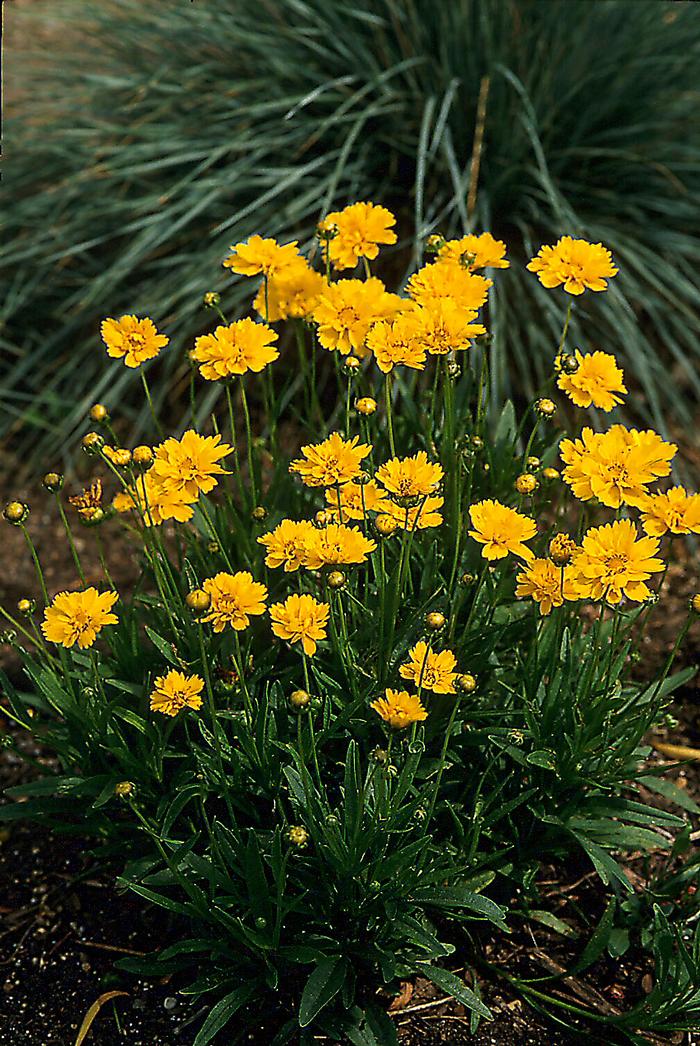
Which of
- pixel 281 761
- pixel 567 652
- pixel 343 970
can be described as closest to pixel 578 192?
pixel 567 652

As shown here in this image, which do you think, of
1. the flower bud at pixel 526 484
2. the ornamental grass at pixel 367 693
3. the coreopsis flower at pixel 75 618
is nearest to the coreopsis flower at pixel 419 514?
the ornamental grass at pixel 367 693

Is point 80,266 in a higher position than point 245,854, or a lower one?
higher

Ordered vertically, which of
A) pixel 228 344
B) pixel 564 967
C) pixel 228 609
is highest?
pixel 228 344

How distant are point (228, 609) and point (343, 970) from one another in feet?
1.81

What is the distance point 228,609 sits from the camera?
5.27 ft

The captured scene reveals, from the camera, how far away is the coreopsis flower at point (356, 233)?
1896 millimetres

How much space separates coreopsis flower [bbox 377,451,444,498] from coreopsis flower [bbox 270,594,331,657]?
7.6 inches

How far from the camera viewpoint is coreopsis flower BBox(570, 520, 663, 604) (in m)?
1.58

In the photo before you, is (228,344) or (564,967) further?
(564,967)

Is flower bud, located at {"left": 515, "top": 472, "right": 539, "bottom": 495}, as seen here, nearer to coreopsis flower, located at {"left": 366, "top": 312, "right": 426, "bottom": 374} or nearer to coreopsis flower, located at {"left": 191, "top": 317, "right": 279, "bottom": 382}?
coreopsis flower, located at {"left": 366, "top": 312, "right": 426, "bottom": 374}

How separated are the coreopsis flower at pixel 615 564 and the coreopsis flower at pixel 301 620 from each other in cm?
36

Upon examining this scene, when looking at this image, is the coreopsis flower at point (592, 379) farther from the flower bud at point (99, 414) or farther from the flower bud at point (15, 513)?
the flower bud at point (15, 513)

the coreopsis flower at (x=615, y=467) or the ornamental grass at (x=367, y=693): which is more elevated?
the coreopsis flower at (x=615, y=467)

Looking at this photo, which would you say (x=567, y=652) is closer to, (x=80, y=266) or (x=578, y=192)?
(x=578, y=192)
